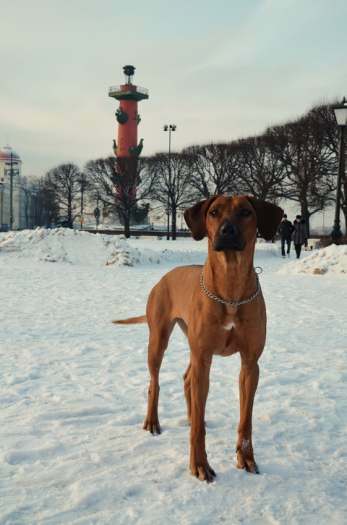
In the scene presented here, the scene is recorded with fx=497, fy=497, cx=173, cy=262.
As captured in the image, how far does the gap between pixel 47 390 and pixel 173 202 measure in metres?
37.6

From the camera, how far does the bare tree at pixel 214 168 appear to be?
3950 centimetres

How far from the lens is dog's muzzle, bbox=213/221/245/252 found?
2.77m

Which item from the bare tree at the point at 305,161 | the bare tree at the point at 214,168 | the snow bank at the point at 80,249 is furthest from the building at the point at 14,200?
the snow bank at the point at 80,249

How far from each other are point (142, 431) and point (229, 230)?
5.84ft

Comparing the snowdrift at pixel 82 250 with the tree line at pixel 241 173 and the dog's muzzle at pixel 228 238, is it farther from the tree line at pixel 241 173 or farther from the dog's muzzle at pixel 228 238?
the dog's muzzle at pixel 228 238

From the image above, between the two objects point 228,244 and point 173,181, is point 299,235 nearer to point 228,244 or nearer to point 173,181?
point 228,244

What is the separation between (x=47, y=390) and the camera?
4531 mm

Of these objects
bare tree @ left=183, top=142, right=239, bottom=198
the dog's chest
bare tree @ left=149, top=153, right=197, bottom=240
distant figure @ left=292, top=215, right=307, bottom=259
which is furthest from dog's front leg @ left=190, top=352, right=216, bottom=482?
bare tree @ left=149, top=153, right=197, bottom=240

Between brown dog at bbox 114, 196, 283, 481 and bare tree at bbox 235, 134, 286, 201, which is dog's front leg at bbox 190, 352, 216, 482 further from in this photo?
bare tree at bbox 235, 134, 286, 201

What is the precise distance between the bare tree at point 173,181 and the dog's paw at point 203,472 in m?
38.9

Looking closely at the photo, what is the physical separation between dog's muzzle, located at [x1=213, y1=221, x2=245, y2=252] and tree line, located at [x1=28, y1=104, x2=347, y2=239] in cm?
Answer: 2969

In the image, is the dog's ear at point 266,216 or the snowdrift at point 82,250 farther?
the snowdrift at point 82,250

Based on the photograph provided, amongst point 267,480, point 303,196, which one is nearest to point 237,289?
point 267,480

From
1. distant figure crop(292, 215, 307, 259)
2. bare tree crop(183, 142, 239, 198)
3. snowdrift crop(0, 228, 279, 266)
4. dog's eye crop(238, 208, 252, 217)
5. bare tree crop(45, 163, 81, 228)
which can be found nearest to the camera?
dog's eye crop(238, 208, 252, 217)
